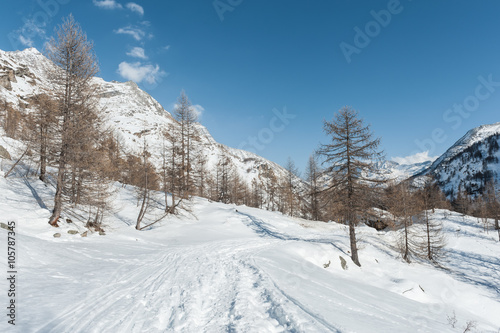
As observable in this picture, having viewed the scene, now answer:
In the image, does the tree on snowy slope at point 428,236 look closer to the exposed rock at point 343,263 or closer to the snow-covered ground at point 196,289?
the snow-covered ground at point 196,289

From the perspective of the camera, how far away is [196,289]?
20.7 feet

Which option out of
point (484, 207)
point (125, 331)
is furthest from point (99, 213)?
point (484, 207)

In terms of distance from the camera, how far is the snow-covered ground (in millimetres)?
4359

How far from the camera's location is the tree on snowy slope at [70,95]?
12.1m

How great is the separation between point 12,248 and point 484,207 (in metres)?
68.8

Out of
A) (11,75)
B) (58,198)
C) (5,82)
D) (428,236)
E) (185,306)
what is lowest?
(428,236)

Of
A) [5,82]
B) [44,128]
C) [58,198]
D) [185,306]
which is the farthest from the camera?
[5,82]

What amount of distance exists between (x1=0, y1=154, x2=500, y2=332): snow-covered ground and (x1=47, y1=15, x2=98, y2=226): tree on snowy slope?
3.56 metres

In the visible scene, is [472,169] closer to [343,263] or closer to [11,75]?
[343,263]

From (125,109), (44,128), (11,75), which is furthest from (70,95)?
(125,109)

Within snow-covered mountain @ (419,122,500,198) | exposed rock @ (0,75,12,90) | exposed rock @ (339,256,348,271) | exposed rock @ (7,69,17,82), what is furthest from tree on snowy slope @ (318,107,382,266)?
snow-covered mountain @ (419,122,500,198)

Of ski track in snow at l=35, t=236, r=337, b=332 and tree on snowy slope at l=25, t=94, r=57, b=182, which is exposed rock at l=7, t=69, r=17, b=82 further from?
ski track in snow at l=35, t=236, r=337, b=332

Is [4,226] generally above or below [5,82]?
below

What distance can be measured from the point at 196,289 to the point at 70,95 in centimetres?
1333
